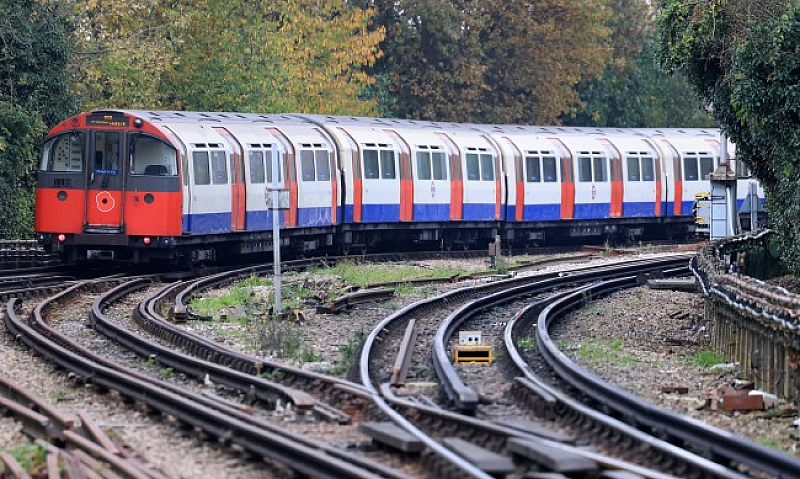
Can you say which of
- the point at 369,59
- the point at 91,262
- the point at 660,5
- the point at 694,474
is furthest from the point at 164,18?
the point at 694,474

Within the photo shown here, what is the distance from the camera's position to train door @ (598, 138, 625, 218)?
3756cm

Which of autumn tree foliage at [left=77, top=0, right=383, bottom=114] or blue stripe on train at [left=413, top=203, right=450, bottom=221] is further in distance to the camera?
autumn tree foliage at [left=77, top=0, right=383, bottom=114]

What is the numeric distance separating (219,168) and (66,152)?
282cm

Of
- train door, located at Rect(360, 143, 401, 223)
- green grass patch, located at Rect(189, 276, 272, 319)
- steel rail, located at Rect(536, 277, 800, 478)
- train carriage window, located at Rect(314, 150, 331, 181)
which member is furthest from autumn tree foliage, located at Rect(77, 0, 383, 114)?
steel rail, located at Rect(536, 277, 800, 478)

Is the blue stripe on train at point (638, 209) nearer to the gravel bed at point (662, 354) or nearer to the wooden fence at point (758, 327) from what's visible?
the gravel bed at point (662, 354)

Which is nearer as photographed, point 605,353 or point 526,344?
point 605,353

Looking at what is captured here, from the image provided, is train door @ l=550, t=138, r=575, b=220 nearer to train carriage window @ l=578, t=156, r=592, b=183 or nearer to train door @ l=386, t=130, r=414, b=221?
train carriage window @ l=578, t=156, r=592, b=183

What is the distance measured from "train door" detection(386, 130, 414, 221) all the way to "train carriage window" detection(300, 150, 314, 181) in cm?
352

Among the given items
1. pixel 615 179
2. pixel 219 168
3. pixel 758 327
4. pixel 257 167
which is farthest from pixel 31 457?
pixel 615 179

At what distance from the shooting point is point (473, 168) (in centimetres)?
3419

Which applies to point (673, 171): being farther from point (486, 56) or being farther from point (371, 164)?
point (486, 56)

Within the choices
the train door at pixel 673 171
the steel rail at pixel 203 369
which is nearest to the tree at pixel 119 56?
the train door at pixel 673 171

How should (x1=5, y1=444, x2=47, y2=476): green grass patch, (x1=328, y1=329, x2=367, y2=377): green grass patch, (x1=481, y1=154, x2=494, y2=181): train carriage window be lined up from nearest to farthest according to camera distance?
1. (x1=5, y1=444, x2=47, y2=476): green grass patch
2. (x1=328, y1=329, x2=367, y2=377): green grass patch
3. (x1=481, y1=154, x2=494, y2=181): train carriage window

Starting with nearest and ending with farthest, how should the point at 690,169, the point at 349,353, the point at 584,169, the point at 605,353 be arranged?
the point at 349,353
the point at 605,353
the point at 584,169
the point at 690,169
